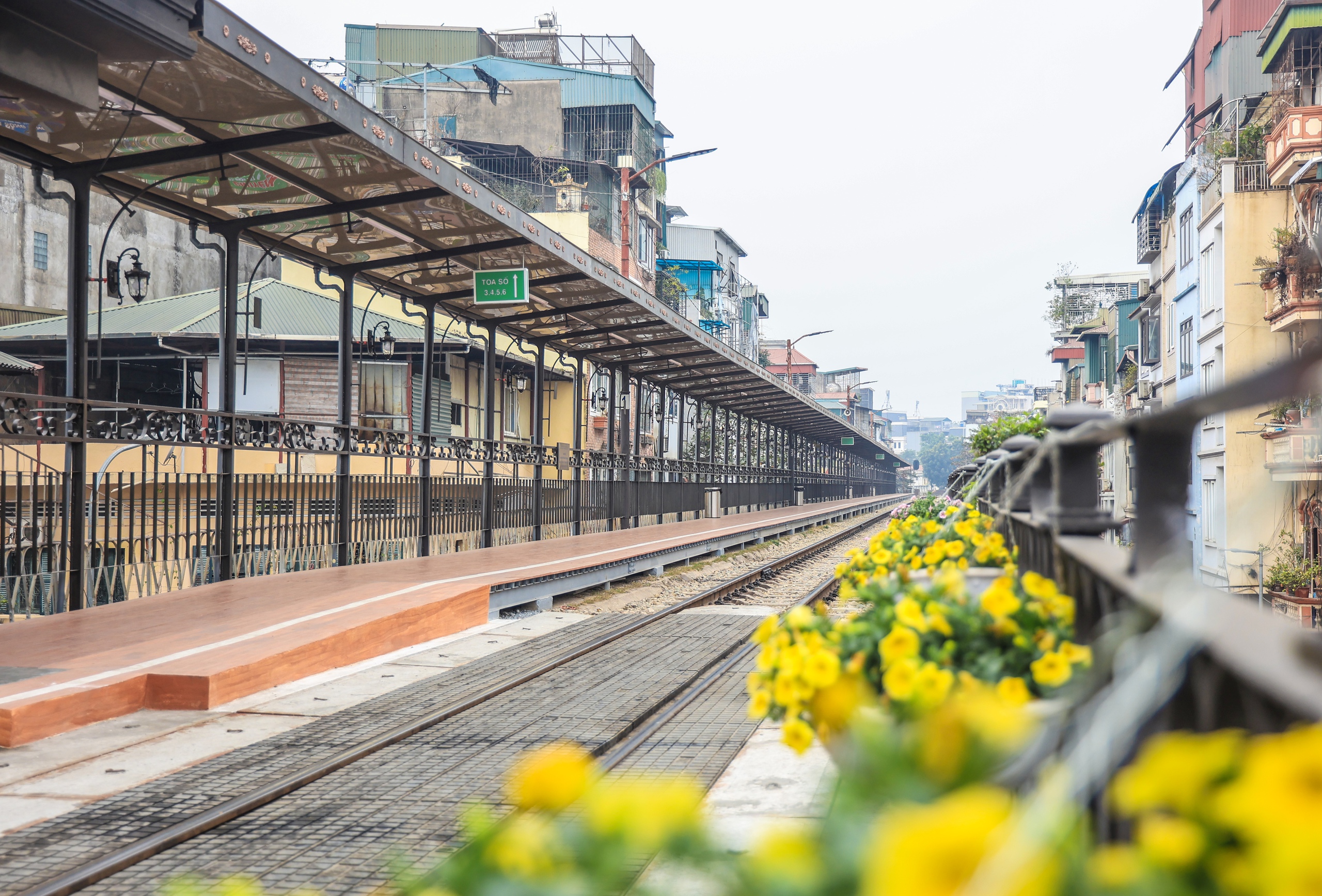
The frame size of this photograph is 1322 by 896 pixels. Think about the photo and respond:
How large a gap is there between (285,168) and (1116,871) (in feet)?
34.0

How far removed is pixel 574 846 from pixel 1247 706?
3.00 feet

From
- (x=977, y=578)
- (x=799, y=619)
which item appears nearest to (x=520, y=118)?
(x=977, y=578)

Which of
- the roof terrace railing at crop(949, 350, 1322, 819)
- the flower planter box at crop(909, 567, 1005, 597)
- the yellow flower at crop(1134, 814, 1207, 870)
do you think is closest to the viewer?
the yellow flower at crop(1134, 814, 1207, 870)

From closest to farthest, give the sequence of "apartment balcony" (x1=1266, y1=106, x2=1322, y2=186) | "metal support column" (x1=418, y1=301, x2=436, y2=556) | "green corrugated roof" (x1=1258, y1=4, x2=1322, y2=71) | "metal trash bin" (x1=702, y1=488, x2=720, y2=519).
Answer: "metal support column" (x1=418, y1=301, x2=436, y2=556) → "apartment balcony" (x1=1266, y1=106, x2=1322, y2=186) → "green corrugated roof" (x1=1258, y1=4, x2=1322, y2=71) → "metal trash bin" (x1=702, y1=488, x2=720, y2=519)

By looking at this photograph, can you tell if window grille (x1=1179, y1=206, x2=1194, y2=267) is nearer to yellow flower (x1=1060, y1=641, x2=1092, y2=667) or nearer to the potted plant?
the potted plant

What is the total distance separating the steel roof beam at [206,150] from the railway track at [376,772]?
4.63m

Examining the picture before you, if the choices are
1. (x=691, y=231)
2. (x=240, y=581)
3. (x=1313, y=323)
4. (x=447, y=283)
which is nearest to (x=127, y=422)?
(x=240, y=581)

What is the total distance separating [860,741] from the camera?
1001 mm

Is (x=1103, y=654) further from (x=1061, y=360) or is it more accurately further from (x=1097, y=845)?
(x=1061, y=360)

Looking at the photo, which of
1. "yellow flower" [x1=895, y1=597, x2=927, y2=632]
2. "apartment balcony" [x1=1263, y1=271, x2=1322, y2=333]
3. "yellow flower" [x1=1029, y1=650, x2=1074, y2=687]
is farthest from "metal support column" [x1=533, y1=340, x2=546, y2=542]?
"yellow flower" [x1=1029, y1=650, x2=1074, y2=687]

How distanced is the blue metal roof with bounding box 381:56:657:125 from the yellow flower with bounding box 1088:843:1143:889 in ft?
164

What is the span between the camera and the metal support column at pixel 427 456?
50.7 ft

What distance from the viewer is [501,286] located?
14.5 m

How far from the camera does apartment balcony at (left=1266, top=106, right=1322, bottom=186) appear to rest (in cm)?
2027
